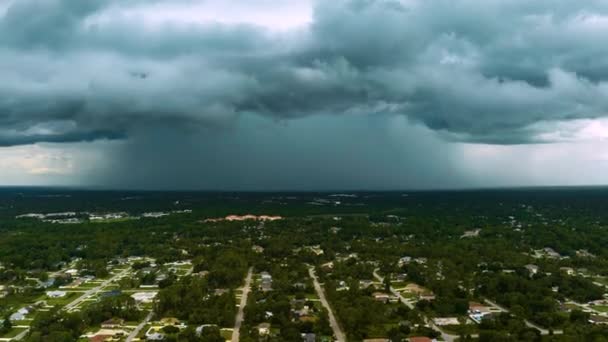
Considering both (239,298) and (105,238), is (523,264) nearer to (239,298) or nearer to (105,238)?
(239,298)

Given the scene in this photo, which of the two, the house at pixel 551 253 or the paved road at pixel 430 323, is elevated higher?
the house at pixel 551 253

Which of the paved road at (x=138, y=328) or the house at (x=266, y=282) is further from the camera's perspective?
the house at (x=266, y=282)

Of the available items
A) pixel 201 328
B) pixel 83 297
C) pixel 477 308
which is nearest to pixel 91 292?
pixel 83 297

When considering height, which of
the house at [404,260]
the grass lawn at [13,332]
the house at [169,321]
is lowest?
the grass lawn at [13,332]

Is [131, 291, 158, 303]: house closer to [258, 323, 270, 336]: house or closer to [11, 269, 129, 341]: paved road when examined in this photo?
[11, 269, 129, 341]: paved road

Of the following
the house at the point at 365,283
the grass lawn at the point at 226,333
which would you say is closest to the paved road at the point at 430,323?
the house at the point at 365,283

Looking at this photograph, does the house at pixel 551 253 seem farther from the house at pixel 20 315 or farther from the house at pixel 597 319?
the house at pixel 20 315

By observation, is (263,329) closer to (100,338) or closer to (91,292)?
(100,338)
